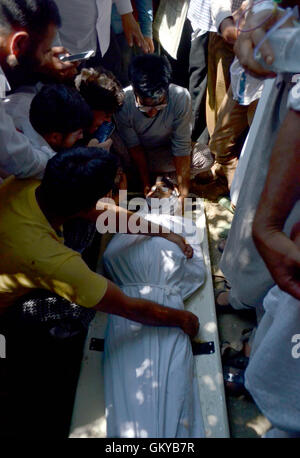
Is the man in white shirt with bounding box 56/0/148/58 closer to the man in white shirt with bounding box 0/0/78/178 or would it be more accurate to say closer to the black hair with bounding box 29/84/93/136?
the man in white shirt with bounding box 0/0/78/178

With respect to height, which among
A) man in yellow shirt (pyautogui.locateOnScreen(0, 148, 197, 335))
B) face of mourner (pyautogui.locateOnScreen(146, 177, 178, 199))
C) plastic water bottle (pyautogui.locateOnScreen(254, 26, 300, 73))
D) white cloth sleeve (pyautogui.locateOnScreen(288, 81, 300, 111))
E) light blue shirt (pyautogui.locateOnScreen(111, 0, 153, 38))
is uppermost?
plastic water bottle (pyautogui.locateOnScreen(254, 26, 300, 73))

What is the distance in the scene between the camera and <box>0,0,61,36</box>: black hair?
198cm

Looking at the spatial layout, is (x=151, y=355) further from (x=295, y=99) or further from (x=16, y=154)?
(x=295, y=99)

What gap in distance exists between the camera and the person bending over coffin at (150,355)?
1.91 metres

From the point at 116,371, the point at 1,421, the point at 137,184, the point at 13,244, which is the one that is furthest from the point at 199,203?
the point at 1,421

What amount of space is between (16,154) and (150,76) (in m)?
1.22

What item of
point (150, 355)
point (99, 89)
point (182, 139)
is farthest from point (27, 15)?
point (150, 355)

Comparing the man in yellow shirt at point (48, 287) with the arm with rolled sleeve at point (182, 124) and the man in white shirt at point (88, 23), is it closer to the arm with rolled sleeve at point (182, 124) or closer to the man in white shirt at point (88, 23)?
the arm with rolled sleeve at point (182, 124)

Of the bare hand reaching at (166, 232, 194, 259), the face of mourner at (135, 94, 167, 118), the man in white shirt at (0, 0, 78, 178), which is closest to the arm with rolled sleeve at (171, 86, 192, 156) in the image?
the face of mourner at (135, 94, 167, 118)

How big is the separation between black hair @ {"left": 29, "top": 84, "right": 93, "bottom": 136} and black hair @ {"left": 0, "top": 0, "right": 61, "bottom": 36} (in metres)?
0.31

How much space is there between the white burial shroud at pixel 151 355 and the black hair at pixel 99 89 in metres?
0.94

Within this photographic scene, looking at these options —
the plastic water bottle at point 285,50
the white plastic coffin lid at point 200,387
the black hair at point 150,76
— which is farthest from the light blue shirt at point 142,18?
the white plastic coffin lid at point 200,387

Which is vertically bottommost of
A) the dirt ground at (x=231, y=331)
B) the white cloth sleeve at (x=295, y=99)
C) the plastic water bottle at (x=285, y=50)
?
the dirt ground at (x=231, y=331)
